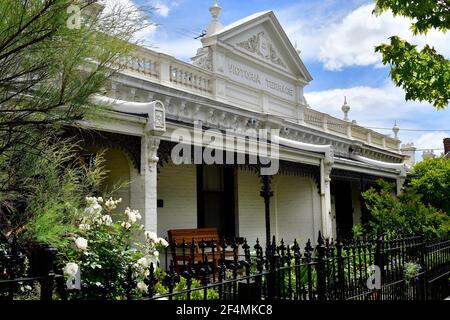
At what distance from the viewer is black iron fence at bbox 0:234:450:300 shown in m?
3.15

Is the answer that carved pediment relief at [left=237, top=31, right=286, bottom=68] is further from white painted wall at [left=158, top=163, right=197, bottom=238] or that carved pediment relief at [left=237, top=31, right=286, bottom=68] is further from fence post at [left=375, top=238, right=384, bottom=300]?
fence post at [left=375, top=238, right=384, bottom=300]

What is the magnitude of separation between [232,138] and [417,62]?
4.16 metres

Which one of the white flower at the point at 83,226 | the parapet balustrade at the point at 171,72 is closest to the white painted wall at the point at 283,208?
the parapet balustrade at the point at 171,72

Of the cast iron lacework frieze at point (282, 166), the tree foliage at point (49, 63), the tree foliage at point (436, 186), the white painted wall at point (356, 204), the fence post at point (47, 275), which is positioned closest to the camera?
the fence post at point (47, 275)

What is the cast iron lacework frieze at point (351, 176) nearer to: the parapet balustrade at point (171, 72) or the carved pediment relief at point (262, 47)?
the carved pediment relief at point (262, 47)

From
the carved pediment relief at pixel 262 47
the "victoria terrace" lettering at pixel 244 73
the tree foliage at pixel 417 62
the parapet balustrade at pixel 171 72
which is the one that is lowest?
the tree foliage at pixel 417 62

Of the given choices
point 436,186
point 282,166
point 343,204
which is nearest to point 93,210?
point 282,166

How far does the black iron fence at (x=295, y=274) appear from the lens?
3.15 metres

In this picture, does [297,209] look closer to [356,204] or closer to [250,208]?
[250,208]

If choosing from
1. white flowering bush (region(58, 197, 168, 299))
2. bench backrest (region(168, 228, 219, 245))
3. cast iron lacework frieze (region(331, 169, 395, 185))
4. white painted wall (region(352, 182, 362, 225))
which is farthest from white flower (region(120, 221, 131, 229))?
white painted wall (region(352, 182, 362, 225))

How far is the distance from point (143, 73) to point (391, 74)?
5558mm

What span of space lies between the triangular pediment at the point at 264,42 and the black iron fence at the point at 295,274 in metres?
8.23

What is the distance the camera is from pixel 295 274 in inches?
231
